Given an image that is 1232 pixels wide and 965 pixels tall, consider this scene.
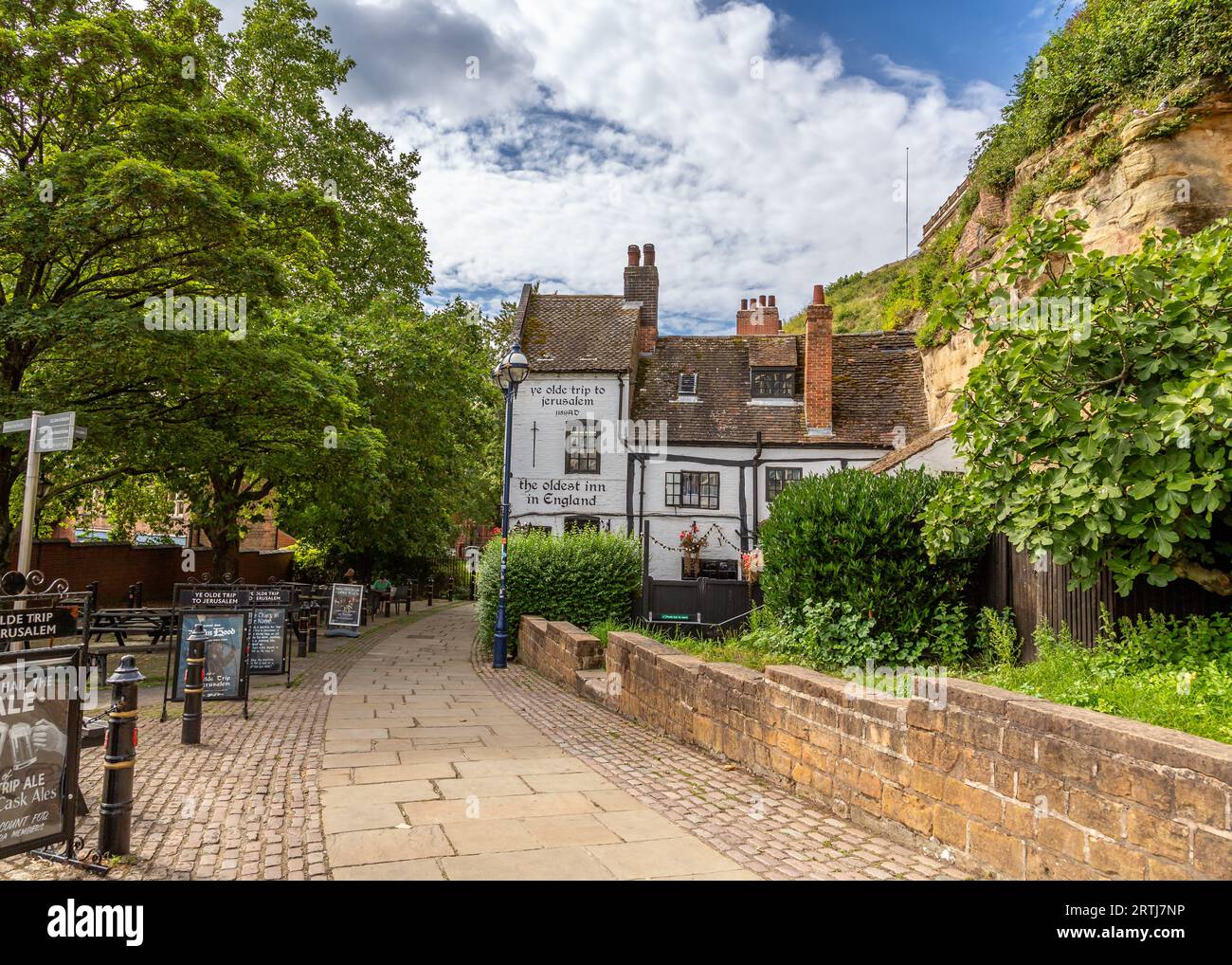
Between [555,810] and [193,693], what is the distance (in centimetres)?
380

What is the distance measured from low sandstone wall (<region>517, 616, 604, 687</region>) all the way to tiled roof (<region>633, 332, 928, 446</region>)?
33.8 ft

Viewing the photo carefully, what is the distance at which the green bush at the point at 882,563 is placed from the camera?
25.9 feet

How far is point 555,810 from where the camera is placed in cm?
527

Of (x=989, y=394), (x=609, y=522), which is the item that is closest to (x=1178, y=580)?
(x=989, y=394)

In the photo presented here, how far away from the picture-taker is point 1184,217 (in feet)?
36.9

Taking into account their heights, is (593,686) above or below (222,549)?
below

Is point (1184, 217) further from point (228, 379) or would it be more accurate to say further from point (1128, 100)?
point (228, 379)

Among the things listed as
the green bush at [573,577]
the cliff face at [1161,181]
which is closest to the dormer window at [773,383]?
the green bush at [573,577]

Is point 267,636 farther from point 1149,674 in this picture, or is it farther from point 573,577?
point 1149,674

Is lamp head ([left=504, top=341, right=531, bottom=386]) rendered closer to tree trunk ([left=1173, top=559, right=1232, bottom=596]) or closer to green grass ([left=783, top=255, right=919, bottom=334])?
tree trunk ([left=1173, top=559, right=1232, bottom=596])

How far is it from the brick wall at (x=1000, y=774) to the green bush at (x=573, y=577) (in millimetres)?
7351

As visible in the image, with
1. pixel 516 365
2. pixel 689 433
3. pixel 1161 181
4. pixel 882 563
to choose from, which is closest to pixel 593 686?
pixel 882 563

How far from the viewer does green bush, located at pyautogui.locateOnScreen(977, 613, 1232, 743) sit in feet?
13.3

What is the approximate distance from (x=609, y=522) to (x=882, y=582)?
1477cm
